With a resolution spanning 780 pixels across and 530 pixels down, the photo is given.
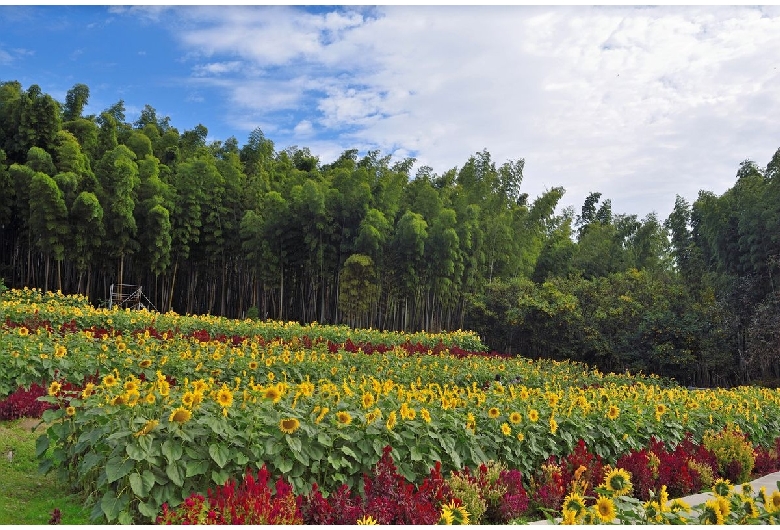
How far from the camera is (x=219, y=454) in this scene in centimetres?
267

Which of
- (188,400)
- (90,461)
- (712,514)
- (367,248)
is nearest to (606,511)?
(712,514)

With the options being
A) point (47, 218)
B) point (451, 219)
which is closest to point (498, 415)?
point (451, 219)

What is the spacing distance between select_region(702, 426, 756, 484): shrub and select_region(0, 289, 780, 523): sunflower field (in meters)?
0.26

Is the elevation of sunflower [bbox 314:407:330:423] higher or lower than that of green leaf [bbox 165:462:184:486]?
higher

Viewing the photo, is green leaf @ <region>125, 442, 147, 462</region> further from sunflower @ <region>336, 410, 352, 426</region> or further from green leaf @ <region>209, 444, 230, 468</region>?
sunflower @ <region>336, 410, 352, 426</region>

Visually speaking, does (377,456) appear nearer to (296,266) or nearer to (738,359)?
(738,359)

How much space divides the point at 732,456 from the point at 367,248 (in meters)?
12.3

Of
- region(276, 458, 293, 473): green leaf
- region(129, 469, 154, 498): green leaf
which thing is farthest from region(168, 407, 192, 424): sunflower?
region(276, 458, 293, 473): green leaf

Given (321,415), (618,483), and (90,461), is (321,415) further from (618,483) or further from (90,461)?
(618,483)

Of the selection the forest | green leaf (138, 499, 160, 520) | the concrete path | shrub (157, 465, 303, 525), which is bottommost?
the concrete path

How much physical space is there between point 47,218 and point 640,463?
1428cm

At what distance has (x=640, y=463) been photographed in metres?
3.85

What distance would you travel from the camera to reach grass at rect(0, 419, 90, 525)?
2.86m

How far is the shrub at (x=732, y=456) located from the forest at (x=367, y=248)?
7879mm
